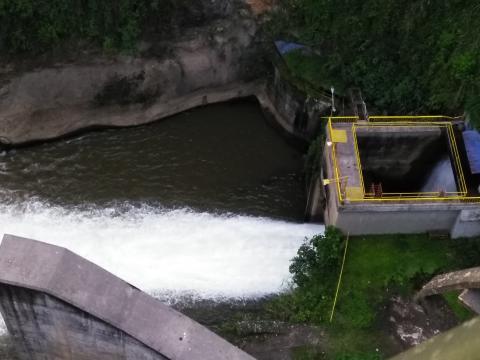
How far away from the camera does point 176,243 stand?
1936 centimetres

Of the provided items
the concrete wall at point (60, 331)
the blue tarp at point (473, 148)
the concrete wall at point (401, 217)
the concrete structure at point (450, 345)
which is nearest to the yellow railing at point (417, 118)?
the blue tarp at point (473, 148)

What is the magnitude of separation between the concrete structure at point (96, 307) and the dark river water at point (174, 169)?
7.57m

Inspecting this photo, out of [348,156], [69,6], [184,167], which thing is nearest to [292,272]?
[348,156]

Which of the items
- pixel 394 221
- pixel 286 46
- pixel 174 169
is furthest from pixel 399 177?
pixel 174 169

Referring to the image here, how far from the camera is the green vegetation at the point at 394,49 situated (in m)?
18.4

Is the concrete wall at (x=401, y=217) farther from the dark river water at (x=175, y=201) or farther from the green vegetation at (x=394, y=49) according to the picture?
the green vegetation at (x=394, y=49)

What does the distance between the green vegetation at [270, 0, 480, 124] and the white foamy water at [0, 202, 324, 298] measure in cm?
622

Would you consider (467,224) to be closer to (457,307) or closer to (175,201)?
(457,307)

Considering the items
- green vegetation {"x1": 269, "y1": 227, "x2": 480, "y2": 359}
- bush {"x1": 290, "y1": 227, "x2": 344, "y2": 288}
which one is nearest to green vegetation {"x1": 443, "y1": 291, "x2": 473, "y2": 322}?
green vegetation {"x1": 269, "y1": 227, "x2": 480, "y2": 359}

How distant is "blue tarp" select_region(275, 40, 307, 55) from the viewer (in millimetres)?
23156

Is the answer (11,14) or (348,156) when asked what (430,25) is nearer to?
(348,156)

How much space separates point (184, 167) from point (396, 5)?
34.6 feet

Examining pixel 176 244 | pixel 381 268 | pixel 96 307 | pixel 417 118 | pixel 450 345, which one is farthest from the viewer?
pixel 176 244

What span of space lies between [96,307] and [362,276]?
8.78 metres
